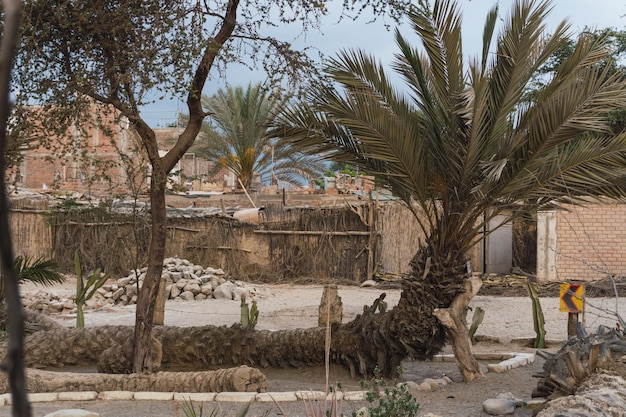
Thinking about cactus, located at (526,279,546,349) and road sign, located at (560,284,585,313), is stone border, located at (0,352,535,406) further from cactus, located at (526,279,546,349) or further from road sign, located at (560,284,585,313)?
cactus, located at (526,279,546,349)

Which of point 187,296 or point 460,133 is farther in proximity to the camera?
point 187,296

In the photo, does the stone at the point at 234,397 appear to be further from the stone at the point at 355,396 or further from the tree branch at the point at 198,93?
the tree branch at the point at 198,93

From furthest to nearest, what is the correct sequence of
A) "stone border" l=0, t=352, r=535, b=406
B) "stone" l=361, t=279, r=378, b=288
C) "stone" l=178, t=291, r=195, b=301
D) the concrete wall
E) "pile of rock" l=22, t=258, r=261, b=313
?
the concrete wall, "stone" l=361, t=279, r=378, b=288, "stone" l=178, t=291, r=195, b=301, "pile of rock" l=22, t=258, r=261, b=313, "stone border" l=0, t=352, r=535, b=406

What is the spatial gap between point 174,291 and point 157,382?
9505mm

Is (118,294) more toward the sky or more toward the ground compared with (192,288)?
more toward the ground

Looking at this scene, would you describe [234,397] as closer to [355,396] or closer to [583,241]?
[355,396]

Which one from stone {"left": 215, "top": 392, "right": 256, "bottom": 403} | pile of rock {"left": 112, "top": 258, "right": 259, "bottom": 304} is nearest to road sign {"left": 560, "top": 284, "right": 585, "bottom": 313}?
stone {"left": 215, "top": 392, "right": 256, "bottom": 403}

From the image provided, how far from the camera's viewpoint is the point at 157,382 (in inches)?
281

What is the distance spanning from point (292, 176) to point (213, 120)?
385 centimetres

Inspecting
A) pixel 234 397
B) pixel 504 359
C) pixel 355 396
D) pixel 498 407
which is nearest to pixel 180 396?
pixel 234 397

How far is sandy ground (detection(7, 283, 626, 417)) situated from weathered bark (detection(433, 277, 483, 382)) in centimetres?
15

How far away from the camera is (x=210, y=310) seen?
14.9 metres

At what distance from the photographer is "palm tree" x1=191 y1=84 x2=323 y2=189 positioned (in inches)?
1029

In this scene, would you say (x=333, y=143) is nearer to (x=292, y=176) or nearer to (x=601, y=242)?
(x=601, y=242)
